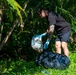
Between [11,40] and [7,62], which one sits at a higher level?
[11,40]

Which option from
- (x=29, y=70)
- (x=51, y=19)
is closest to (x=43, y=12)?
(x=51, y=19)

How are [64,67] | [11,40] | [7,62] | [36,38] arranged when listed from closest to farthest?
[64,67], [36,38], [7,62], [11,40]

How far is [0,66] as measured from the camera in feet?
24.1

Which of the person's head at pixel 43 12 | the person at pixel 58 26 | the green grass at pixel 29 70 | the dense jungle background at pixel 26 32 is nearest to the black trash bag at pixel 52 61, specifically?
the green grass at pixel 29 70

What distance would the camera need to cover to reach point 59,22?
289 inches

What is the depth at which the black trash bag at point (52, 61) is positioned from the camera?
670cm

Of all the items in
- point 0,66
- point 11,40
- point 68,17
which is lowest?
point 0,66

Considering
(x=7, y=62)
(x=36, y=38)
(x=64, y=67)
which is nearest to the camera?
A: (x=64, y=67)

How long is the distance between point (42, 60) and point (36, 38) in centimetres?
59

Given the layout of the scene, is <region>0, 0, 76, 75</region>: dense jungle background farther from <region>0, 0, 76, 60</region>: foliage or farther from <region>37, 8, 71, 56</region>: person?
<region>37, 8, 71, 56</region>: person

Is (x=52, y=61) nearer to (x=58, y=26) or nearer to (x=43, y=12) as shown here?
(x=58, y=26)

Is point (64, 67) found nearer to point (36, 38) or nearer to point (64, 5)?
point (36, 38)

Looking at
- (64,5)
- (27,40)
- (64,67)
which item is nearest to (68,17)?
(64,5)

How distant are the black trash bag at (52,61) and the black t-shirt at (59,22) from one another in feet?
2.56
